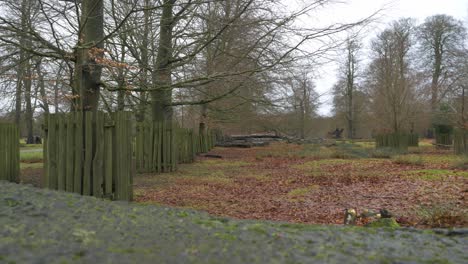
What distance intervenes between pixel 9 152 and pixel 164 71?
14.4ft

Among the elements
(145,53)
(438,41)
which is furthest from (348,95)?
(145,53)

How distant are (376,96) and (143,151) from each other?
1984cm

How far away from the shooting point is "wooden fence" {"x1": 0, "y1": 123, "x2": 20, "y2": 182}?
8586mm

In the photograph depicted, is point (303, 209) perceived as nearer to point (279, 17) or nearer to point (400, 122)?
point (279, 17)

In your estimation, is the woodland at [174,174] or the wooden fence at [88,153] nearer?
the woodland at [174,174]

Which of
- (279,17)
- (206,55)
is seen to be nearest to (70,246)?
(279,17)

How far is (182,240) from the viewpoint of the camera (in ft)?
6.51

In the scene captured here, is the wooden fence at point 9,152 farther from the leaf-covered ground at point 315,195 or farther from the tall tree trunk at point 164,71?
the tall tree trunk at point 164,71

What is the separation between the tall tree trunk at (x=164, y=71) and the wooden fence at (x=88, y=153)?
2989 millimetres

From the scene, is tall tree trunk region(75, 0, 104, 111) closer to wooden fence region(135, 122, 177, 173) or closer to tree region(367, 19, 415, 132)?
wooden fence region(135, 122, 177, 173)

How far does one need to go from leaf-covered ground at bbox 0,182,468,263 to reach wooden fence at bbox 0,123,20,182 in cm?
678

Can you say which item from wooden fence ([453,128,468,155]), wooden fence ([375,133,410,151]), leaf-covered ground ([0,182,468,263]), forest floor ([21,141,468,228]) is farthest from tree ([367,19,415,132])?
leaf-covered ground ([0,182,468,263])

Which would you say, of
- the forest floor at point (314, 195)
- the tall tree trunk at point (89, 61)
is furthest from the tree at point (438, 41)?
the tall tree trunk at point (89, 61)

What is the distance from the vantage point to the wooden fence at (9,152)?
859 cm
